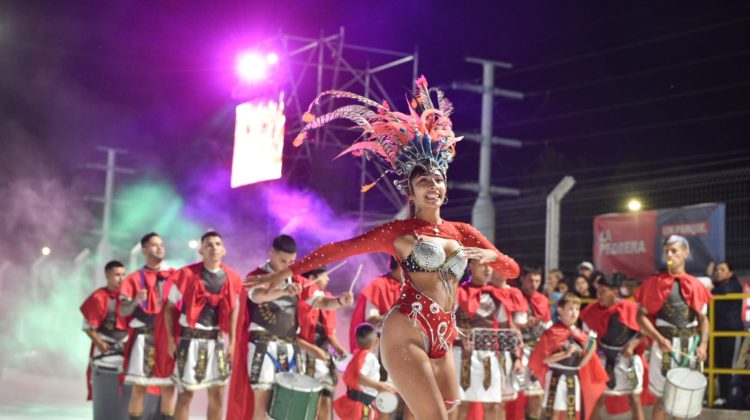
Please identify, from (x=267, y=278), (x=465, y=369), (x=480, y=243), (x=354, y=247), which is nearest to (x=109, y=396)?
(x=465, y=369)

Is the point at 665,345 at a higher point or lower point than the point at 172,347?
higher

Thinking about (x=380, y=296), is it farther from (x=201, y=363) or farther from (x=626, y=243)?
(x=626, y=243)

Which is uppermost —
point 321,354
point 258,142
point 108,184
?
point 258,142

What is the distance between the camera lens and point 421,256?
595cm

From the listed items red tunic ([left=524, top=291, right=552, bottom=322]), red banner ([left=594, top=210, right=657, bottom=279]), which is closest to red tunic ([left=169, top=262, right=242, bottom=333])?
red tunic ([left=524, top=291, right=552, bottom=322])

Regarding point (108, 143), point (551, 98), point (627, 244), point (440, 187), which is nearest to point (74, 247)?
point (108, 143)

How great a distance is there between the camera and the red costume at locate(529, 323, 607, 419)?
1023 centimetres

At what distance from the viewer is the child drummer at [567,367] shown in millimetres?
10164

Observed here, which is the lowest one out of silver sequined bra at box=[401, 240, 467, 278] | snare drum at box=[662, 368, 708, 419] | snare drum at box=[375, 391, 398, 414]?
snare drum at box=[375, 391, 398, 414]

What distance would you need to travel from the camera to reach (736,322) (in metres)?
11.0

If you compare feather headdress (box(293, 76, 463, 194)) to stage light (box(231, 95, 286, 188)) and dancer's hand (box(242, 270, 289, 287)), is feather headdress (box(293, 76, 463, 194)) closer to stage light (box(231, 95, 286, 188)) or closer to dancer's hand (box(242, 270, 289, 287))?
dancer's hand (box(242, 270, 289, 287))

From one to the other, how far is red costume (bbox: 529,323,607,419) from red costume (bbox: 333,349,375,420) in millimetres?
1978

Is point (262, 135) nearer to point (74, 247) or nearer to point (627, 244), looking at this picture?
point (74, 247)

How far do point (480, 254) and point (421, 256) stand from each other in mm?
381
